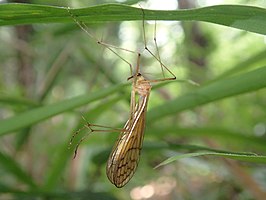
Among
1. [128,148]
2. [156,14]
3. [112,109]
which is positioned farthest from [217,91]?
[112,109]

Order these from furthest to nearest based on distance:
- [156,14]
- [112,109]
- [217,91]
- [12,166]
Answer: [112,109]
[12,166]
[217,91]
[156,14]

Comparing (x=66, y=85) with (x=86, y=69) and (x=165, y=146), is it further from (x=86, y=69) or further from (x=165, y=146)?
(x=165, y=146)

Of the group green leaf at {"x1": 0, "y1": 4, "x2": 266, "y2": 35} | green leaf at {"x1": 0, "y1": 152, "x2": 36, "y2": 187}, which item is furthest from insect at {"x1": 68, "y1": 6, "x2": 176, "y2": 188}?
green leaf at {"x1": 0, "y1": 152, "x2": 36, "y2": 187}

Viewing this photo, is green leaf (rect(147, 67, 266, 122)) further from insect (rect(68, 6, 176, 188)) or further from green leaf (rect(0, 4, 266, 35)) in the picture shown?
green leaf (rect(0, 4, 266, 35))

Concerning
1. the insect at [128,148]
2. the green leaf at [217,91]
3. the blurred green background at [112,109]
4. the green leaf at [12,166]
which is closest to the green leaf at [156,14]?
the blurred green background at [112,109]

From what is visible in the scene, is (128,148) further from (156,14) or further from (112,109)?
(112,109)

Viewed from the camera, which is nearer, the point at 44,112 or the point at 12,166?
the point at 44,112
